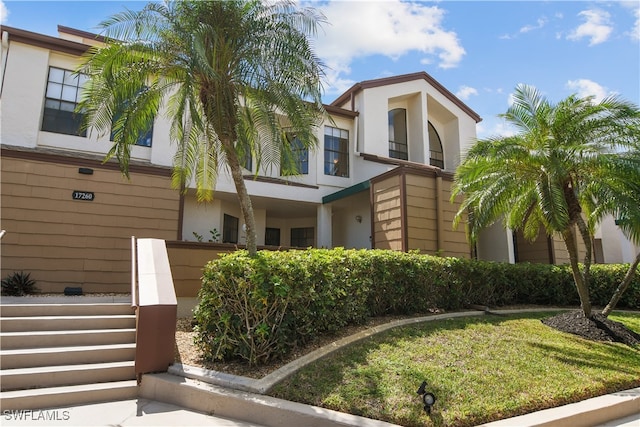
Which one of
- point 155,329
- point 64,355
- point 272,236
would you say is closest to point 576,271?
point 155,329

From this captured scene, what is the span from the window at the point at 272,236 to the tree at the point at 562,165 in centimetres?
990

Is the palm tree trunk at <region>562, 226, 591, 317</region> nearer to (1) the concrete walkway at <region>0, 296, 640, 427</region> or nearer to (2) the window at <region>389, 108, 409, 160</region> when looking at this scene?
(1) the concrete walkway at <region>0, 296, 640, 427</region>

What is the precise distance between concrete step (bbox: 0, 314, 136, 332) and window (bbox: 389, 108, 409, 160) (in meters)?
12.2

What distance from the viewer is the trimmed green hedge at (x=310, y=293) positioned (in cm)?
510

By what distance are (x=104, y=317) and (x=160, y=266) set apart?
1187 millimetres

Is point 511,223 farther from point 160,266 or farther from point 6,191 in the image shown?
point 6,191

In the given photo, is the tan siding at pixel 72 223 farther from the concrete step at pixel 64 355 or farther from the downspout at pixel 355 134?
the downspout at pixel 355 134

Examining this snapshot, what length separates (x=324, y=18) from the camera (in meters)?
6.93

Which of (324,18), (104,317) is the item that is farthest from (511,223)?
(104,317)

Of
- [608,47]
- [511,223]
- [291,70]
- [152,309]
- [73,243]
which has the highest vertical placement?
[608,47]

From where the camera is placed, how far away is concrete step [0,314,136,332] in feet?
18.0

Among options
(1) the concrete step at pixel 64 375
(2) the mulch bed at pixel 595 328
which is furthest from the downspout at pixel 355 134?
(1) the concrete step at pixel 64 375

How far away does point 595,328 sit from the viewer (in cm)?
748

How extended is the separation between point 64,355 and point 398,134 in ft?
46.5
